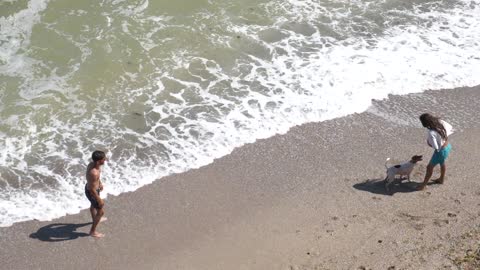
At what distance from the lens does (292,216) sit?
908 centimetres

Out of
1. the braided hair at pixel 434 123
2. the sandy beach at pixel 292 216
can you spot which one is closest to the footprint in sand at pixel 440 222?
the sandy beach at pixel 292 216

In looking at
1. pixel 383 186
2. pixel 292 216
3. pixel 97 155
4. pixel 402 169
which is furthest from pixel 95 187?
pixel 402 169

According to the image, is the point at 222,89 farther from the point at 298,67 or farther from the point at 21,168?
the point at 21,168

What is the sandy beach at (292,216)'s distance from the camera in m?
8.23

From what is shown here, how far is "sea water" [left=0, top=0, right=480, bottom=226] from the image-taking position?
1039 cm

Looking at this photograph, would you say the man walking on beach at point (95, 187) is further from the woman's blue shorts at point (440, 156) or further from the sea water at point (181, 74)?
the woman's blue shorts at point (440, 156)

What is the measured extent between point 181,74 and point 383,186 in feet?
16.2

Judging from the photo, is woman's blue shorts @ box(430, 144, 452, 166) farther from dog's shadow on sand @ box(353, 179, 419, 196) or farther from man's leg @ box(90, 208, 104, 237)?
man's leg @ box(90, 208, 104, 237)

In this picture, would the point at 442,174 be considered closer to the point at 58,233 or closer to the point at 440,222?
the point at 440,222

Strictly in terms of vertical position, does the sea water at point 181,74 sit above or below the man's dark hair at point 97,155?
below

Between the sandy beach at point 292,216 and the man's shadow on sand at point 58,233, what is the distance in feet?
0.05

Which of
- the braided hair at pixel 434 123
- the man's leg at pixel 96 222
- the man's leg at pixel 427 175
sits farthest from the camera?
the man's leg at pixel 427 175

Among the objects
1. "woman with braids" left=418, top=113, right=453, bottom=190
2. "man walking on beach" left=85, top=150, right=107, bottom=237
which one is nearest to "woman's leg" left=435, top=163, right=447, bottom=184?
"woman with braids" left=418, top=113, right=453, bottom=190

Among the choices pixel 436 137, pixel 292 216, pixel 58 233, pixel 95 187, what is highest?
pixel 436 137
